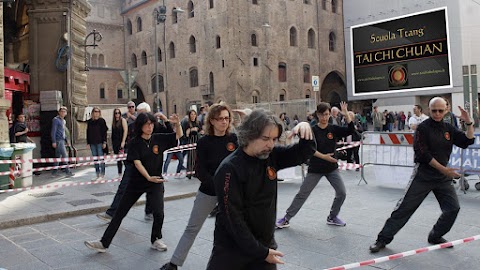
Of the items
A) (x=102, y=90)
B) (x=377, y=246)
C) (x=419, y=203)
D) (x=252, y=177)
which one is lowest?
(x=377, y=246)

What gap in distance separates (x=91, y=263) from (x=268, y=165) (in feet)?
10.5

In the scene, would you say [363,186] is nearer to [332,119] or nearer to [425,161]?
[332,119]

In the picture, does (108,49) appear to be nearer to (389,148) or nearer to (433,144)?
(389,148)

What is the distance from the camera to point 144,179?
18.1 ft

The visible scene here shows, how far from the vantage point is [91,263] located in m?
5.16

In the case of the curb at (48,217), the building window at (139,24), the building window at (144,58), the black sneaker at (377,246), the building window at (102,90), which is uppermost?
the building window at (139,24)

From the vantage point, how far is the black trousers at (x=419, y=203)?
17.1ft

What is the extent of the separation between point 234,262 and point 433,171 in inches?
131

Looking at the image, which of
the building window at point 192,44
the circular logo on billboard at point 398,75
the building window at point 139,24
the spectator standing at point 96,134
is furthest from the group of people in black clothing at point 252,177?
the building window at point 139,24

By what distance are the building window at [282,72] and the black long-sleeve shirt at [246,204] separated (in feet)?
142

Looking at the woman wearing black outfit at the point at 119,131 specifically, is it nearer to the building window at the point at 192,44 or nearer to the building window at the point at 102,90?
the building window at the point at 192,44

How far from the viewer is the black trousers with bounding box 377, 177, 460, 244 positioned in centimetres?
522

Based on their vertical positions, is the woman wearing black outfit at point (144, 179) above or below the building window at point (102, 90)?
below

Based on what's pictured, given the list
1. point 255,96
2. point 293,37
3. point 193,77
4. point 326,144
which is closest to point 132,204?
point 326,144
